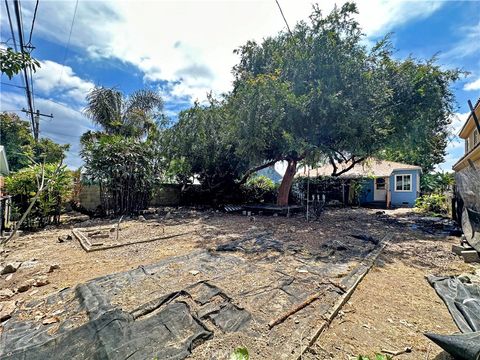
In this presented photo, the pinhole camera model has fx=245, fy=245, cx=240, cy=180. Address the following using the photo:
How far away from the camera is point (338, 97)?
8570 millimetres

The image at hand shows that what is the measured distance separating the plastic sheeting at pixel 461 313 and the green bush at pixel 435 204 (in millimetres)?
10051

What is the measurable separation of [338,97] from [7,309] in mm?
9450

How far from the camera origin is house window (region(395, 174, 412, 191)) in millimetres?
17172

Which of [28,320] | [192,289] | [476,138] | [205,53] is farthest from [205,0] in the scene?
[476,138]

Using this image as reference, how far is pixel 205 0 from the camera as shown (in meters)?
5.46

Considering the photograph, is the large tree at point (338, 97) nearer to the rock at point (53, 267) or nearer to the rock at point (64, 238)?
the rock at point (64, 238)

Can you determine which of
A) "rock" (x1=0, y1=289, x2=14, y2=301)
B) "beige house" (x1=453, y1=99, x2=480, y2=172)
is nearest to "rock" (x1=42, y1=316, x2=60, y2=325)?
"rock" (x1=0, y1=289, x2=14, y2=301)

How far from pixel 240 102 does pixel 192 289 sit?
784cm

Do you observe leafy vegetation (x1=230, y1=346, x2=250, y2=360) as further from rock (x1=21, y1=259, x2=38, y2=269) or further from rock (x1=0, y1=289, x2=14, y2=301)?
rock (x1=21, y1=259, x2=38, y2=269)

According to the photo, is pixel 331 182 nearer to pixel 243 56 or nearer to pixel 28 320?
pixel 243 56

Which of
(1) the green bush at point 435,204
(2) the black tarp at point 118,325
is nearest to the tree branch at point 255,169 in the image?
(1) the green bush at point 435,204

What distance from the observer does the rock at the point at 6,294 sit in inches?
120

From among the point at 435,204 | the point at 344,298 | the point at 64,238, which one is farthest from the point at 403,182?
the point at 64,238

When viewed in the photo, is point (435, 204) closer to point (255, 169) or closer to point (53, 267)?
point (255, 169)
